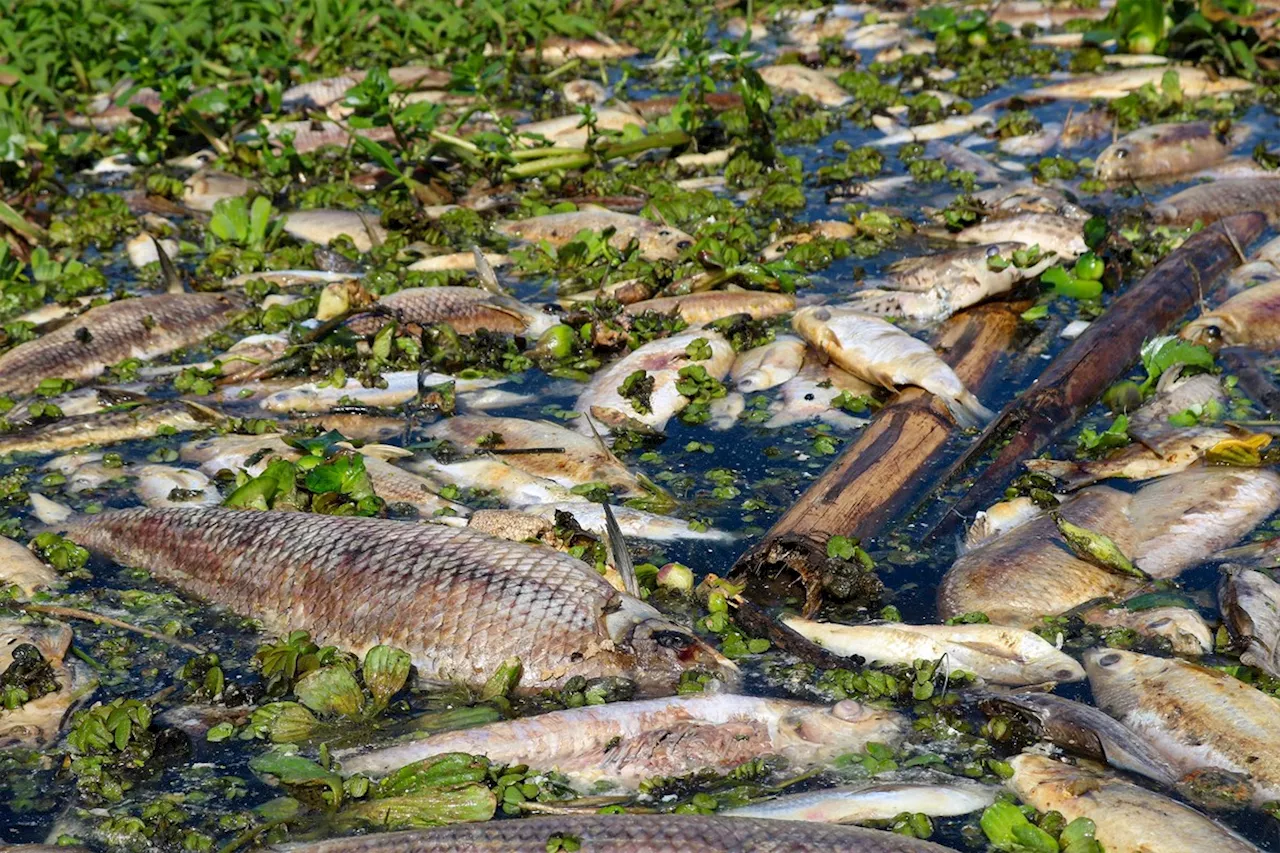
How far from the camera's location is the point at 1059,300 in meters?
7.45

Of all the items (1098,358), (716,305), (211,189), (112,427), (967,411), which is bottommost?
(211,189)

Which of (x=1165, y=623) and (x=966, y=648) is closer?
(x=966, y=648)

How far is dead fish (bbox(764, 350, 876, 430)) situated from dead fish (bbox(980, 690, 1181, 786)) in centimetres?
224

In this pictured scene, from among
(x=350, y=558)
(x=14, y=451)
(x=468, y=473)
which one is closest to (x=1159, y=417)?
(x=468, y=473)

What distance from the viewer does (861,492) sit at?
17.6 feet

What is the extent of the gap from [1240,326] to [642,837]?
458 centimetres

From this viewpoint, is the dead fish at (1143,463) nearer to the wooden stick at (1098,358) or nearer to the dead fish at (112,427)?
the wooden stick at (1098,358)

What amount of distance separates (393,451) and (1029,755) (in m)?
3.17

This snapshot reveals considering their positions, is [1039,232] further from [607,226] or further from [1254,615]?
[1254,615]

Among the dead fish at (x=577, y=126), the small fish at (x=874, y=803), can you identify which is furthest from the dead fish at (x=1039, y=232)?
the small fish at (x=874, y=803)

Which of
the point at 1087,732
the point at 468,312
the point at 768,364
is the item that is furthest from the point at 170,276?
the point at 1087,732

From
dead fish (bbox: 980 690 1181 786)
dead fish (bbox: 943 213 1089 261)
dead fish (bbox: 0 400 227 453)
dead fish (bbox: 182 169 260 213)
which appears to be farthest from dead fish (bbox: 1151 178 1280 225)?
dead fish (bbox: 182 169 260 213)

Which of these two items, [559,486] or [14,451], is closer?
[559,486]

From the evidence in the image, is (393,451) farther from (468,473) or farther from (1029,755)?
(1029,755)
